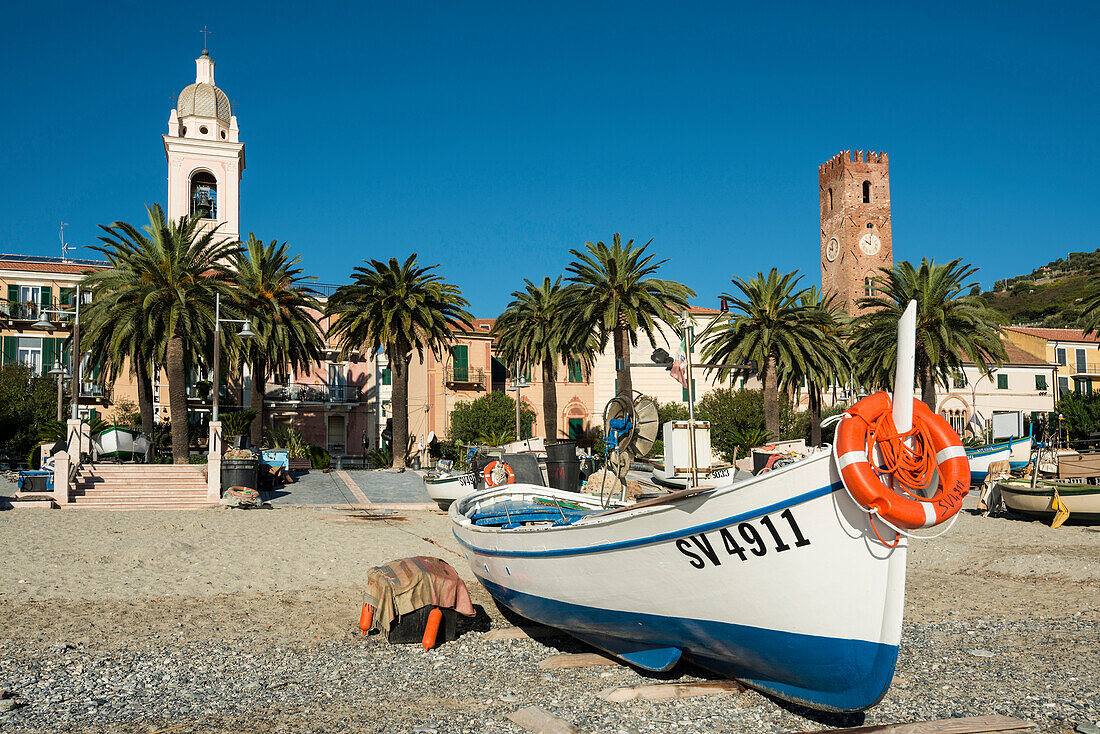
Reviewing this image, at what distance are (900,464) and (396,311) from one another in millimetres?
30582

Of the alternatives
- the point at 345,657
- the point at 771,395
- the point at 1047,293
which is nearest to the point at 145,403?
the point at 771,395

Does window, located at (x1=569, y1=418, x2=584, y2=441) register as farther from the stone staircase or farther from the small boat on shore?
the small boat on shore

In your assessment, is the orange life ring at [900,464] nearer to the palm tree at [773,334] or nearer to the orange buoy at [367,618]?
the orange buoy at [367,618]

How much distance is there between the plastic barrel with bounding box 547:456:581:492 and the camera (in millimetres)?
21936

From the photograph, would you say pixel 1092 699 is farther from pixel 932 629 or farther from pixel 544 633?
pixel 544 633

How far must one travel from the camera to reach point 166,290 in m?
29.2

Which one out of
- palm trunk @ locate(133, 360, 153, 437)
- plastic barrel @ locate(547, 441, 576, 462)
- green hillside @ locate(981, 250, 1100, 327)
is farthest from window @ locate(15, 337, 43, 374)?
green hillside @ locate(981, 250, 1100, 327)

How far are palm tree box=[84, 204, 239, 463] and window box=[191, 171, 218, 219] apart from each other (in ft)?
58.5

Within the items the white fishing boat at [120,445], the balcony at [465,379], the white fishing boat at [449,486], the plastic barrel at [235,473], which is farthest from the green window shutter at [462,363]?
the white fishing boat at [449,486]

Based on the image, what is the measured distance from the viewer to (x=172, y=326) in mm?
28625

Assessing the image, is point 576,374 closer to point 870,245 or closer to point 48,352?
point 48,352

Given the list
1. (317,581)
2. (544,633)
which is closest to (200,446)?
Result: (317,581)

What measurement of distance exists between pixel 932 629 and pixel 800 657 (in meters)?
4.36

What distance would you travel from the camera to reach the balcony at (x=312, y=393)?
4909 centimetres
